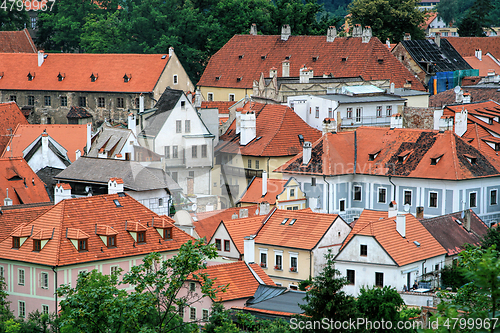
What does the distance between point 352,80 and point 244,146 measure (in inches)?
582

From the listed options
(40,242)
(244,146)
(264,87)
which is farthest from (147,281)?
(264,87)

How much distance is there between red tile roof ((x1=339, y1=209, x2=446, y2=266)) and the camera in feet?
147

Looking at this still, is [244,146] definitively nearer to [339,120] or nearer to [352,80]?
[339,120]

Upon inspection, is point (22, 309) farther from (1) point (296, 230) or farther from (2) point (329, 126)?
(2) point (329, 126)

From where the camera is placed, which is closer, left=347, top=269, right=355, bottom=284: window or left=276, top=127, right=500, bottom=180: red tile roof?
left=347, top=269, right=355, bottom=284: window

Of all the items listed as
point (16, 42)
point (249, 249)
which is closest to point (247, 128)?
point (249, 249)

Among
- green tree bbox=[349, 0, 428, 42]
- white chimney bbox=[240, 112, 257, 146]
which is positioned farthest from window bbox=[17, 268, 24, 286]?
green tree bbox=[349, 0, 428, 42]

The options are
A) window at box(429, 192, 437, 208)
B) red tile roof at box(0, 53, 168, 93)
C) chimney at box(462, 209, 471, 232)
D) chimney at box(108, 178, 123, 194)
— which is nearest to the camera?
chimney at box(108, 178, 123, 194)

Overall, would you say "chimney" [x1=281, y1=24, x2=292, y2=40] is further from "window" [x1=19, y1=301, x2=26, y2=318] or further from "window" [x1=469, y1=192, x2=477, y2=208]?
"window" [x1=19, y1=301, x2=26, y2=318]

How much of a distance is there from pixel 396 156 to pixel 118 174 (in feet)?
54.6

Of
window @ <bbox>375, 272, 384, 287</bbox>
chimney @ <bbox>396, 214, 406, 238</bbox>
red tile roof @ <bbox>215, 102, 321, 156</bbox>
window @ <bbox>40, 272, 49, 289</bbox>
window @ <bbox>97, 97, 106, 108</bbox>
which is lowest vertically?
window @ <bbox>375, 272, 384, 287</bbox>

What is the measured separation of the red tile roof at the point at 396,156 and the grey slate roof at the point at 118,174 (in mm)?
8351

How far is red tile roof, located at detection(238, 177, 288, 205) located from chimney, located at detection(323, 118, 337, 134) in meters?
4.91

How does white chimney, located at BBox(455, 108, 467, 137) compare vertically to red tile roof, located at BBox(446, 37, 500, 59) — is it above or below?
below
